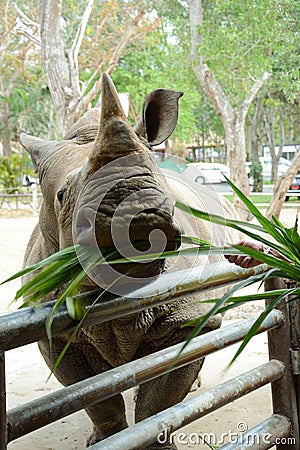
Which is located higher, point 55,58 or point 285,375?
point 55,58

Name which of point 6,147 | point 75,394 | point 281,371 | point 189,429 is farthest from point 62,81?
point 6,147

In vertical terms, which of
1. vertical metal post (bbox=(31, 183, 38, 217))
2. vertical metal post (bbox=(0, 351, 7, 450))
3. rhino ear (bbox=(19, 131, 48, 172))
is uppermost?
rhino ear (bbox=(19, 131, 48, 172))

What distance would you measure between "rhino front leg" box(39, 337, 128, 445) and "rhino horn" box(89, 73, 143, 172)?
1200 mm

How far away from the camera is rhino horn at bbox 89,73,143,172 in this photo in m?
1.97

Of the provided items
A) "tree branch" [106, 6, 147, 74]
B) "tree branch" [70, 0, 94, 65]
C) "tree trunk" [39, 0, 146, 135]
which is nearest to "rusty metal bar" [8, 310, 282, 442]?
"tree trunk" [39, 0, 146, 135]

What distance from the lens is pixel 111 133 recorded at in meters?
1.97

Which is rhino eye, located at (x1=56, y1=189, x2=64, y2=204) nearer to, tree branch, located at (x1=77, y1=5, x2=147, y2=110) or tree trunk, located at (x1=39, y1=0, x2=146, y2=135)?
tree trunk, located at (x1=39, y1=0, x2=146, y2=135)

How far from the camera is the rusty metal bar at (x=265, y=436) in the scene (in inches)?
93.0

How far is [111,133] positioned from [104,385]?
72 cm

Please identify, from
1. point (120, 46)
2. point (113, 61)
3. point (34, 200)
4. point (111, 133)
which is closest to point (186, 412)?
point (111, 133)

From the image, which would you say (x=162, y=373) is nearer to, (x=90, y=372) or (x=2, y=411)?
(x=2, y=411)

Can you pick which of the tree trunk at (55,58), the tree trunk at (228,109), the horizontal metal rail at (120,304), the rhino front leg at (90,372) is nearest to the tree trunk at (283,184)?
the tree trunk at (228,109)

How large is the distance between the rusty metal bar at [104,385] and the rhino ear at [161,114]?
2.68 ft

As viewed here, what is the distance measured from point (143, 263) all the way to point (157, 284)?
20 centimetres
